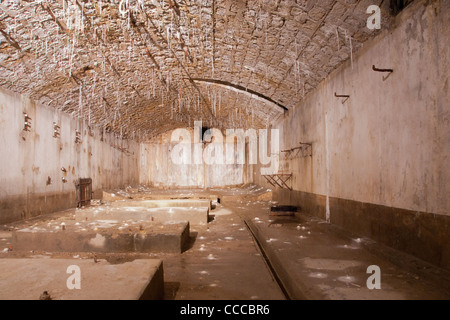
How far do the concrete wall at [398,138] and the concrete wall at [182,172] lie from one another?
13535 mm

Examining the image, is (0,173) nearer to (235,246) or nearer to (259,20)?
(235,246)

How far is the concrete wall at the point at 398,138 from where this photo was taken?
3600 millimetres

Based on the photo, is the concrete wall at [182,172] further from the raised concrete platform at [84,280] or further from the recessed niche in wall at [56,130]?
the raised concrete platform at [84,280]

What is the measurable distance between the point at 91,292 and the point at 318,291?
2229 mm

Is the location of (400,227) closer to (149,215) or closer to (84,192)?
(149,215)

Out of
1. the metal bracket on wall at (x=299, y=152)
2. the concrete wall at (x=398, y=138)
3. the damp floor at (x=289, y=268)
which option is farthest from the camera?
the metal bracket on wall at (x=299, y=152)

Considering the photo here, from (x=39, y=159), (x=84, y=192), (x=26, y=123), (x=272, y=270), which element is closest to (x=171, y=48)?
(x=26, y=123)

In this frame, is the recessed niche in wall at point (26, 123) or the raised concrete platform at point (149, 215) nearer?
the raised concrete platform at point (149, 215)

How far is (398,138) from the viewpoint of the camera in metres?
4.41

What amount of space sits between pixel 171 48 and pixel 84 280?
6.68 metres

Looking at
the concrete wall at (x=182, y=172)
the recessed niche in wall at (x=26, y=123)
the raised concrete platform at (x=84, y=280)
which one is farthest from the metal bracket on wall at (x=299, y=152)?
the concrete wall at (x=182, y=172)

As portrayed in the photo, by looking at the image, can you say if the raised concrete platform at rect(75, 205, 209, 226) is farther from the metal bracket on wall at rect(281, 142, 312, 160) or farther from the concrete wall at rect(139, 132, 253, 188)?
the concrete wall at rect(139, 132, 253, 188)

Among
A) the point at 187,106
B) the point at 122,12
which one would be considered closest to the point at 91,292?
the point at 122,12

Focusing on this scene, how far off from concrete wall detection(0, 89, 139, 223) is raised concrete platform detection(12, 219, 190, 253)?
9.85 feet
